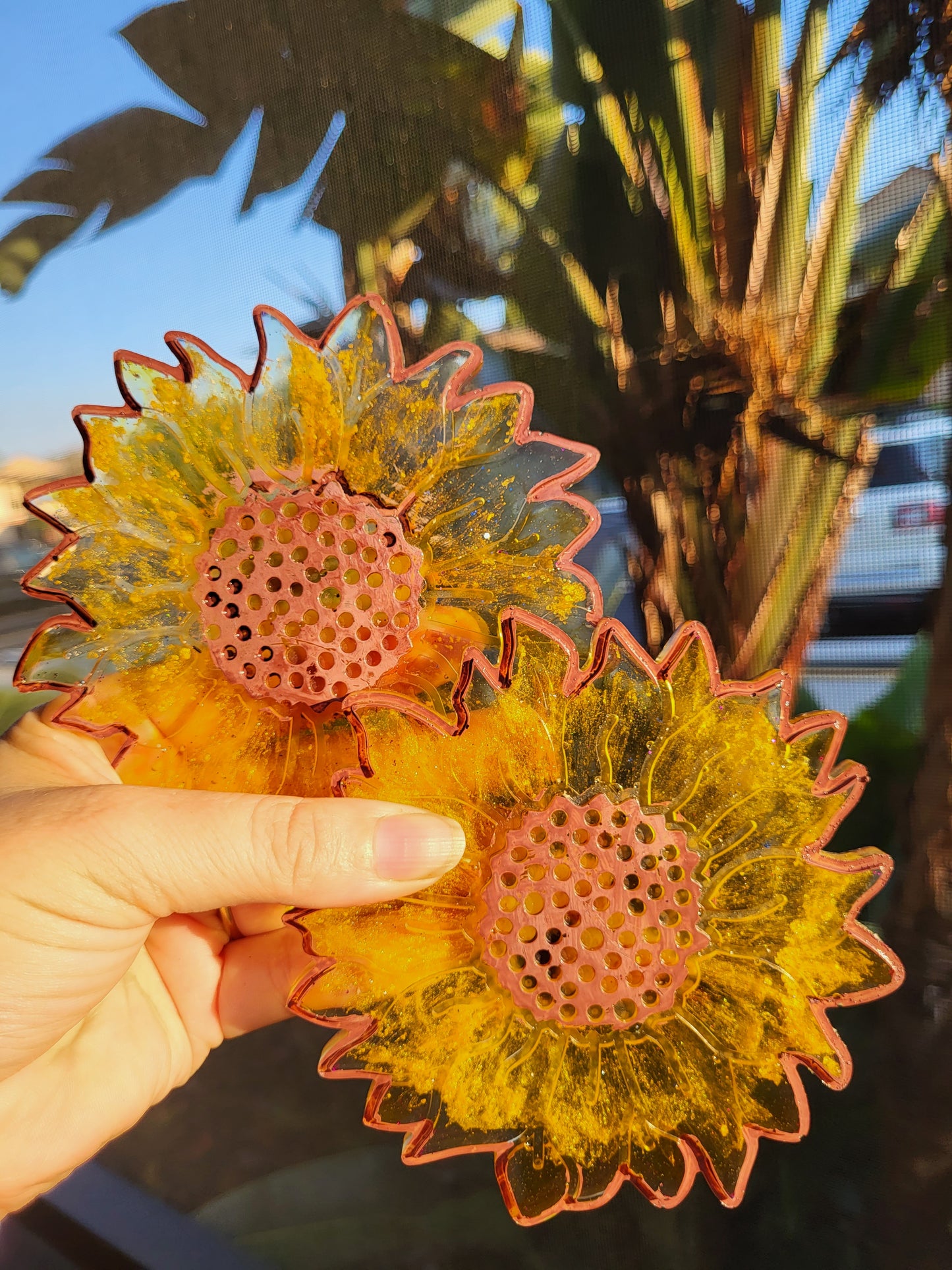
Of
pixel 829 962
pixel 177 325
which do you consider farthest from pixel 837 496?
pixel 177 325

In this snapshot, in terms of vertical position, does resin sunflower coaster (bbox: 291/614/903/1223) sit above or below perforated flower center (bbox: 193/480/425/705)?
below

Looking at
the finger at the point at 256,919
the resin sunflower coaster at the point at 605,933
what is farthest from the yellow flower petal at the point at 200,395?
the finger at the point at 256,919

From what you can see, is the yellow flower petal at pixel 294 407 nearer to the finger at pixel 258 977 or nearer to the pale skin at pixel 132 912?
the pale skin at pixel 132 912

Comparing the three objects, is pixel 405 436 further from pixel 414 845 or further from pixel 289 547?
Answer: pixel 414 845

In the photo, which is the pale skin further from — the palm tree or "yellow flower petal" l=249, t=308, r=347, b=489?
the palm tree

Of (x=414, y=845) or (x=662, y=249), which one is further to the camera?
(x=662, y=249)

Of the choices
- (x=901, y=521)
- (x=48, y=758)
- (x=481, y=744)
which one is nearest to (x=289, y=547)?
(x=481, y=744)

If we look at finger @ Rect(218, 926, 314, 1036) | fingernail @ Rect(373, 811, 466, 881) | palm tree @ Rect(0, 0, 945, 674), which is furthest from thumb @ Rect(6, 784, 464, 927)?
palm tree @ Rect(0, 0, 945, 674)

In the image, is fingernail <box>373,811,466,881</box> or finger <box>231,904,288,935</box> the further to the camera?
→ finger <box>231,904,288,935</box>

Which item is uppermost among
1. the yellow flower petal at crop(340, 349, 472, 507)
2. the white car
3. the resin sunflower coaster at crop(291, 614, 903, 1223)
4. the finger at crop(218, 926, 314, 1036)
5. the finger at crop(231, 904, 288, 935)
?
the yellow flower petal at crop(340, 349, 472, 507)

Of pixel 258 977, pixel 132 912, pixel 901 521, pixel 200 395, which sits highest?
pixel 200 395
